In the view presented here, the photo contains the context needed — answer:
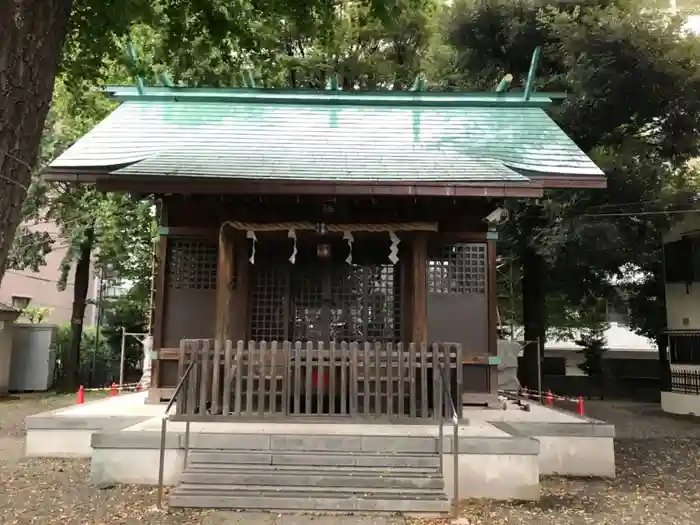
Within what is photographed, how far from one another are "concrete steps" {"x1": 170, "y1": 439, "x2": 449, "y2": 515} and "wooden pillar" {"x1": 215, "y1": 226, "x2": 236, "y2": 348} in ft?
8.89

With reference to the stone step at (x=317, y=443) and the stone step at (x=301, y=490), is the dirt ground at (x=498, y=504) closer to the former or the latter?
the stone step at (x=301, y=490)

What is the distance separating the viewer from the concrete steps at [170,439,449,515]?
6.06 meters

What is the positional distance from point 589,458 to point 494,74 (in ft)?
41.0

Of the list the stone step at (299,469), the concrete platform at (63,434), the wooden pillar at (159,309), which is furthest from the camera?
the wooden pillar at (159,309)

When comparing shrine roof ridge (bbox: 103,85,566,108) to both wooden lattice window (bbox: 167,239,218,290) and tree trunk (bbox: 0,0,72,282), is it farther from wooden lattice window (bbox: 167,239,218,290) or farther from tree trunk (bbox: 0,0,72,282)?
tree trunk (bbox: 0,0,72,282)

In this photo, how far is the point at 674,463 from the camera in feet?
31.0

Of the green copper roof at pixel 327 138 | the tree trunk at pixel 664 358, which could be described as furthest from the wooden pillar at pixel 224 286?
the tree trunk at pixel 664 358

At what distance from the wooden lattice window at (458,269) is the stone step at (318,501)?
4643 mm

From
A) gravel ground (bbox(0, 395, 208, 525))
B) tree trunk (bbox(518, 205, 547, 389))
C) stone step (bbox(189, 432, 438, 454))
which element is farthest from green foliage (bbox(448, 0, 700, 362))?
gravel ground (bbox(0, 395, 208, 525))

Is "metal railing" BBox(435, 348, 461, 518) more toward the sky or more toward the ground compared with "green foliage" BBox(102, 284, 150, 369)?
more toward the ground

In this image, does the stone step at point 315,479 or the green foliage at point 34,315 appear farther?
the green foliage at point 34,315

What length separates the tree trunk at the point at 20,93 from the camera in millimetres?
3590

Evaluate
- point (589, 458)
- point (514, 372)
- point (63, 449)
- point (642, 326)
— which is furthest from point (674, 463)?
point (642, 326)

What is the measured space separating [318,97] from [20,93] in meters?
8.81
